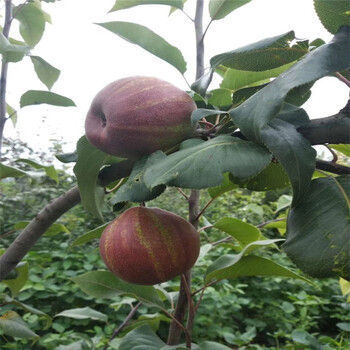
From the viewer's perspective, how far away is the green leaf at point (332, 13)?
1.41 ft

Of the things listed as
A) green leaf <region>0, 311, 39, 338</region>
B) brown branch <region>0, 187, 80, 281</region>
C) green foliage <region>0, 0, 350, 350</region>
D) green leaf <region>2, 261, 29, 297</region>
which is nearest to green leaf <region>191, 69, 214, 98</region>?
green foliage <region>0, 0, 350, 350</region>

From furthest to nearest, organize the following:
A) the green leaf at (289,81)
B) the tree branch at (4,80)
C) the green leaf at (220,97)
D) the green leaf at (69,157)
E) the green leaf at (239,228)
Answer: the tree branch at (4,80) < the green leaf at (239,228) < the green leaf at (220,97) < the green leaf at (69,157) < the green leaf at (289,81)

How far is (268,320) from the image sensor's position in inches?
99.8

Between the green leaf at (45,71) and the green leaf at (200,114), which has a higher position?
the green leaf at (200,114)

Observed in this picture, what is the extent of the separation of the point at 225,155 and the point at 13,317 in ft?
3.32

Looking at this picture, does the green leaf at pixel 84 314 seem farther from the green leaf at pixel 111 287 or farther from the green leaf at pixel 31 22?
the green leaf at pixel 31 22

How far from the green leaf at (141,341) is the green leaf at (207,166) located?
423mm

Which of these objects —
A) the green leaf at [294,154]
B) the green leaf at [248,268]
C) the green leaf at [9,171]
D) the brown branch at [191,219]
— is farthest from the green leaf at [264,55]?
the green leaf at [9,171]

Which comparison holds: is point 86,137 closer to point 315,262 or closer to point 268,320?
point 315,262

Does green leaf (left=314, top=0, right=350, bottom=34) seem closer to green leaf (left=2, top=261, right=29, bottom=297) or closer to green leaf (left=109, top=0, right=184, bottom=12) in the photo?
green leaf (left=109, top=0, right=184, bottom=12)

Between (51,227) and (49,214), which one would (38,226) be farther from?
(51,227)

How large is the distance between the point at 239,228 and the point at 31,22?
0.85 metres

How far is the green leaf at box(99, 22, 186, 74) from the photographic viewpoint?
604 millimetres

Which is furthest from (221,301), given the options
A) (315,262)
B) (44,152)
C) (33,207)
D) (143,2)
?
(315,262)
